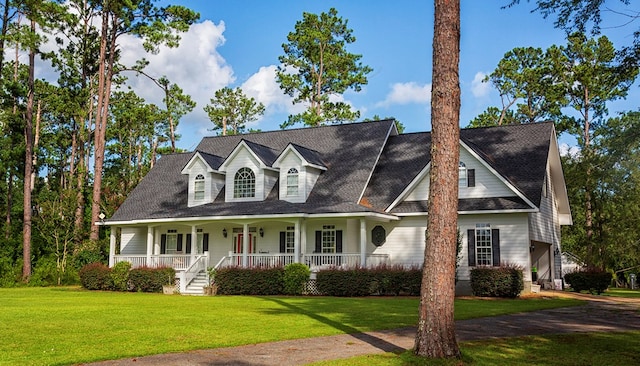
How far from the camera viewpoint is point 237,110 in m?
56.6

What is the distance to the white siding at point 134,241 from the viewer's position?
3319cm

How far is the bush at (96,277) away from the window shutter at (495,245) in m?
17.3

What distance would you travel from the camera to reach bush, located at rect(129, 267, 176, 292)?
2697 centimetres

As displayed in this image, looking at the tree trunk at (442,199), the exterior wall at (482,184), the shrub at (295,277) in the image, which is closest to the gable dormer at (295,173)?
the shrub at (295,277)

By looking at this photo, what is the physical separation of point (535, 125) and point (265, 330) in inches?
827

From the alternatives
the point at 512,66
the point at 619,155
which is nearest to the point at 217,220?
the point at 619,155

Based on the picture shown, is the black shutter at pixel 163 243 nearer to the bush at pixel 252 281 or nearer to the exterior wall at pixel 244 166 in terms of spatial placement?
the exterior wall at pixel 244 166

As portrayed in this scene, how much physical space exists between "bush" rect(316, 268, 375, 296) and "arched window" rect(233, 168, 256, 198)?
710 centimetres

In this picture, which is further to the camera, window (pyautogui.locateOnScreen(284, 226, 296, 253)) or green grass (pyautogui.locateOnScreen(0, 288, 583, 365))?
window (pyautogui.locateOnScreen(284, 226, 296, 253))

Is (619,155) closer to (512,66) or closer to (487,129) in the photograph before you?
(487,129)

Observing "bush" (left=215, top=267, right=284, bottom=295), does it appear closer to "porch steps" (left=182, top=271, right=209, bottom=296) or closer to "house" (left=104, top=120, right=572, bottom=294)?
"porch steps" (left=182, top=271, right=209, bottom=296)

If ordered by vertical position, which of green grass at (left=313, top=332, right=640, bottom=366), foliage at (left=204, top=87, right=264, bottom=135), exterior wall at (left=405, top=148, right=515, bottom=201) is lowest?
green grass at (left=313, top=332, right=640, bottom=366)

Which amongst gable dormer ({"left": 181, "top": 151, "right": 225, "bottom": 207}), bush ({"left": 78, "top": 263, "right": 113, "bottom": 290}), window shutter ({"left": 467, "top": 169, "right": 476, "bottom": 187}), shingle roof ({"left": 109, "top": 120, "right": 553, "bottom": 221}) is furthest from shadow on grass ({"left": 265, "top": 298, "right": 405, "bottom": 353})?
gable dormer ({"left": 181, "top": 151, "right": 225, "bottom": 207})

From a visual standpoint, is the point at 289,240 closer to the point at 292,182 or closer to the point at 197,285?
the point at 292,182
